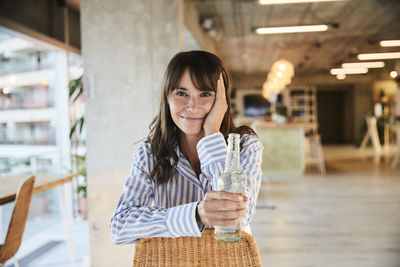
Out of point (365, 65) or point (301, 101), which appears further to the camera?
point (301, 101)

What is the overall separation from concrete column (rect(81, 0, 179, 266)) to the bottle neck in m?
1.62

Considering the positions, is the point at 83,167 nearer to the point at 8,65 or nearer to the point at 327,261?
the point at 8,65

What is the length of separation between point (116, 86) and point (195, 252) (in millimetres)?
1821

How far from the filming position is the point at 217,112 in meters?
1.17

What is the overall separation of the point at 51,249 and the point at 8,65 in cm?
211

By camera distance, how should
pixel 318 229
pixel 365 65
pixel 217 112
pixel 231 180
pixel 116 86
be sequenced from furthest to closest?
pixel 365 65, pixel 318 229, pixel 116 86, pixel 217 112, pixel 231 180

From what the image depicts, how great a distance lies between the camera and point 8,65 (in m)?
3.86

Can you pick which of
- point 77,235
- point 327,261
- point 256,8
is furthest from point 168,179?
point 256,8

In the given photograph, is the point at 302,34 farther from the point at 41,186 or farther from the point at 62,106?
the point at 41,186

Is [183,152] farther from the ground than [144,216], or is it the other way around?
[183,152]

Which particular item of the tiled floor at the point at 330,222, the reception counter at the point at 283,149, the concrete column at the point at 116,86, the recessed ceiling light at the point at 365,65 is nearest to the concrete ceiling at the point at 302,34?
the recessed ceiling light at the point at 365,65

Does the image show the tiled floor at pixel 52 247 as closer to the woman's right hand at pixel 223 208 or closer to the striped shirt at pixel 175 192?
the striped shirt at pixel 175 192

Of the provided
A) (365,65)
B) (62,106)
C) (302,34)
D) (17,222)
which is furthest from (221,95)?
(365,65)

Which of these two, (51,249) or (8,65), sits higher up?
(8,65)
